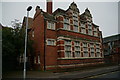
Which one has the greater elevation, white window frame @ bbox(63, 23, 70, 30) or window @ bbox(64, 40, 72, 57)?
white window frame @ bbox(63, 23, 70, 30)

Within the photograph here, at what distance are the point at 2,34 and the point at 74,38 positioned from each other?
43.2 ft

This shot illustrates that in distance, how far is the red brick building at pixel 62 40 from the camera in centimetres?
2169

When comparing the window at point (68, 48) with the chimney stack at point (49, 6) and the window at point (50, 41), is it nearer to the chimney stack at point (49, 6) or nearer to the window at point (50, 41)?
the window at point (50, 41)

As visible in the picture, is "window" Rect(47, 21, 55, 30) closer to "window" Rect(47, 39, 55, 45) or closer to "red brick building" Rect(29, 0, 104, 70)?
"red brick building" Rect(29, 0, 104, 70)

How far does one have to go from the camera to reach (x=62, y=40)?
22.0 meters

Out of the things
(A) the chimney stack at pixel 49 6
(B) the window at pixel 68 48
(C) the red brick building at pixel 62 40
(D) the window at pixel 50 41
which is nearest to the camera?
(C) the red brick building at pixel 62 40

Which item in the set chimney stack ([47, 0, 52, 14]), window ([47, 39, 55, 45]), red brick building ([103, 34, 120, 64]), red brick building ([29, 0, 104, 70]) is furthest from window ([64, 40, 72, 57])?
red brick building ([103, 34, 120, 64])

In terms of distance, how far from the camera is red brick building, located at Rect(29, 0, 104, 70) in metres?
21.7

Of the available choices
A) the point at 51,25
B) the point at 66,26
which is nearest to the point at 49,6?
the point at 51,25

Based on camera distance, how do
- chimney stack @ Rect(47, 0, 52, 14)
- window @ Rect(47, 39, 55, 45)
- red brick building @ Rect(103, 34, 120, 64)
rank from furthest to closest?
red brick building @ Rect(103, 34, 120, 64)
chimney stack @ Rect(47, 0, 52, 14)
window @ Rect(47, 39, 55, 45)

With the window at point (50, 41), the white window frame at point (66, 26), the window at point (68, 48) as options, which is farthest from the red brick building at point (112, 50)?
the window at point (50, 41)

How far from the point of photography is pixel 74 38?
24.2 m

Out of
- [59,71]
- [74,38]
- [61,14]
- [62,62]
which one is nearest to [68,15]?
[61,14]

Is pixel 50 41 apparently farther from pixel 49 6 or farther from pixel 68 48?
pixel 49 6
